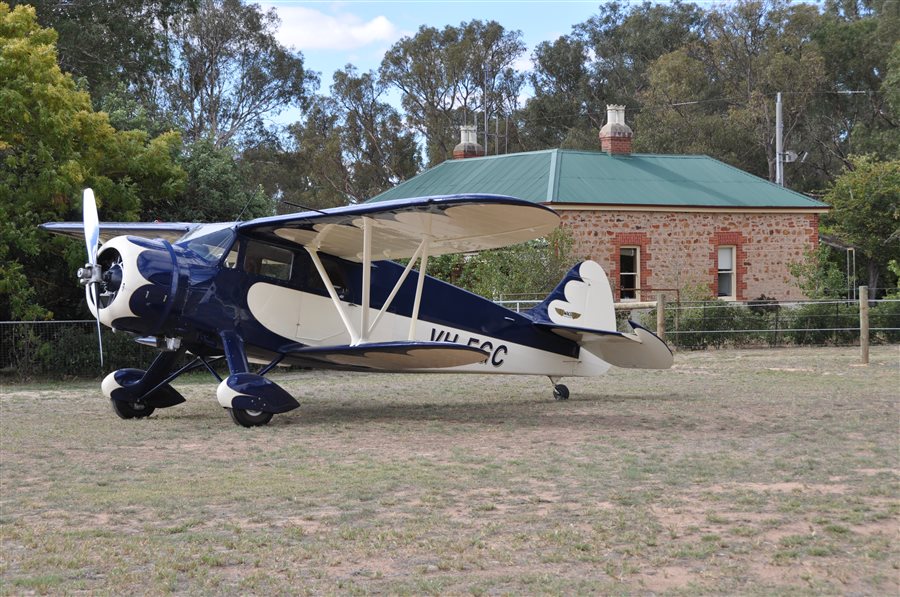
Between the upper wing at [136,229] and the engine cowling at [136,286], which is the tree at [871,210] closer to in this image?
the upper wing at [136,229]

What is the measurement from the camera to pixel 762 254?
117ft

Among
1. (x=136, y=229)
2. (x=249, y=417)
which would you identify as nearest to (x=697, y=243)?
(x=136, y=229)

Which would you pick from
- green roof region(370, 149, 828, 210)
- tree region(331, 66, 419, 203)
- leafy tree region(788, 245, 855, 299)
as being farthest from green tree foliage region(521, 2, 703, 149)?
leafy tree region(788, 245, 855, 299)

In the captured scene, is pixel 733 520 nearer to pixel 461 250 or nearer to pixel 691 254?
pixel 461 250

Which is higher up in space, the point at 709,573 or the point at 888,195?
the point at 888,195

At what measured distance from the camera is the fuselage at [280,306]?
11.7 meters

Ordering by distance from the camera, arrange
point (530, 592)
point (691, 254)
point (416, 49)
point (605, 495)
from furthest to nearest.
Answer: point (416, 49) → point (691, 254) → point (605, 495) → point (530, 592)

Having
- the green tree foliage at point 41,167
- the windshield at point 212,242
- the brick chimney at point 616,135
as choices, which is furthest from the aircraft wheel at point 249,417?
the brick chimney at point 616,135

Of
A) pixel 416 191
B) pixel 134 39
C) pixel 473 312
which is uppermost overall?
pixel 134 39

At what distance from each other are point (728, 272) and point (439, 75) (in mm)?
30204

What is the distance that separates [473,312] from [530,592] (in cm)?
923

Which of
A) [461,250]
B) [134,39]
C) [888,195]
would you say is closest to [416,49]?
[134,39]

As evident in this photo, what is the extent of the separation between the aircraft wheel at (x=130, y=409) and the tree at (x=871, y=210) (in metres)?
36.4

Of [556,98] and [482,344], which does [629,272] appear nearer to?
[482,344]
